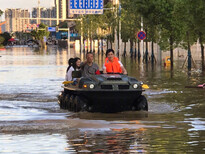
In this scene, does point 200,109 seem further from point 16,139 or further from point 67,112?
point 16,139

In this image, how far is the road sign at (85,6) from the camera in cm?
8012

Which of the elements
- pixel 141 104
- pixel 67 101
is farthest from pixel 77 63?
pixel 141 104

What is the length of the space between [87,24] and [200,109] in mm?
117691

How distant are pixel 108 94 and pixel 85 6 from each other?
6154cm

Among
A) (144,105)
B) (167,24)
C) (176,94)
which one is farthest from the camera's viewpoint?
(167,24)

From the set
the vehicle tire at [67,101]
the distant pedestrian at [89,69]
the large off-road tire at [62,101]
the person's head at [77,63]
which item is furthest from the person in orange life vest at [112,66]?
the person's head at [77,63]

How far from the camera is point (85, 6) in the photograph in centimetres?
7919

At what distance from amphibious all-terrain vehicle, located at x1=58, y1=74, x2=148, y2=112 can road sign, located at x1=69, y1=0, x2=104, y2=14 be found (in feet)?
198

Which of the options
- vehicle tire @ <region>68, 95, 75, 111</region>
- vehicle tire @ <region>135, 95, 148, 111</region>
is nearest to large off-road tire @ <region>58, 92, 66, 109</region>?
Answer: vehicle tire @ <region>68, 95, 75, 111</region>

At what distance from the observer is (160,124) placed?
1633 cm

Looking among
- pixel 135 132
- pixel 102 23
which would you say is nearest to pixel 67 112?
pixel 135 132

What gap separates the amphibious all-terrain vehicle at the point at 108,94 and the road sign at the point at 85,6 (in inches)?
2377

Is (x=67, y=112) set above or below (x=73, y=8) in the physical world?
below

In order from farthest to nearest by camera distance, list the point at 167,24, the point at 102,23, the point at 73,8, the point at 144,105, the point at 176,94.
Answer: the point at 102,23, the point at 73,8, the point at 167,24, the point at 176,94, the point at 144,105
